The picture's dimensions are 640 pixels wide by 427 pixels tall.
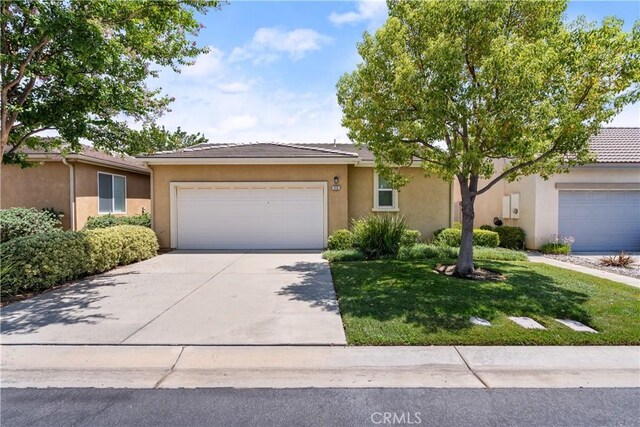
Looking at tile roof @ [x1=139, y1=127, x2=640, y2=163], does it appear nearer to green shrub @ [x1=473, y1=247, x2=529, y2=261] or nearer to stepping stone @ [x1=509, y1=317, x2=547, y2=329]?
green shrub @ [x1=473, y1=247, x2=529, y2=261]

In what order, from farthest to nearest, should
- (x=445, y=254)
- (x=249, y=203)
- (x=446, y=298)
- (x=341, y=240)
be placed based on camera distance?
1. (x=249, y=203)
2. (x=341, y=240)
3. (x=445, y=254)
4. (x=446, y=298)

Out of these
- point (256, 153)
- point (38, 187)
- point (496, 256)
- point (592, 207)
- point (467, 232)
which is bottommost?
point (496, 256)

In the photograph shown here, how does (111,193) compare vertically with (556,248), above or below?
above

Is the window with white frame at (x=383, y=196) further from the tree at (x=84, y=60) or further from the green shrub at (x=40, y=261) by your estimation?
the green shrub at (x=40, y=261)

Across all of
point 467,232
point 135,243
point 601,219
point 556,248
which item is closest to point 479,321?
point 467,232

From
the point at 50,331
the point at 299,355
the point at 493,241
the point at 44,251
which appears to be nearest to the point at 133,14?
the point at 44,251

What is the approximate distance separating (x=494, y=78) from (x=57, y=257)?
936 cm

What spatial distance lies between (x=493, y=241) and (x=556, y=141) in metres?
6.05

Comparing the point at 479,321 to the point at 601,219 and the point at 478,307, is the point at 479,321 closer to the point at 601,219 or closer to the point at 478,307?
the point at 478,307

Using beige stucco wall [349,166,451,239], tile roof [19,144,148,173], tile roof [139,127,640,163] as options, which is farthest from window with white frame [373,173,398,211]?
tile roof [19,144,148,173]

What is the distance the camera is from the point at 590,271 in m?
8.53

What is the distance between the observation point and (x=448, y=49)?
5.84 metres

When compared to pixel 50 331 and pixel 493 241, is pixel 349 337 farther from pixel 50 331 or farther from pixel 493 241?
pixel 493 241

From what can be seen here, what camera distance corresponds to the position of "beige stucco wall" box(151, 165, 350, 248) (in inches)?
463
